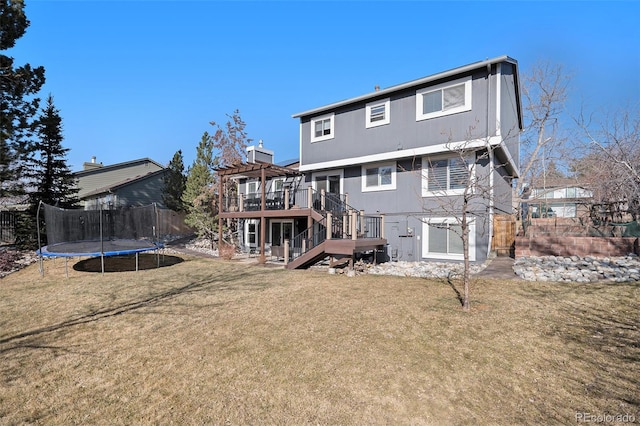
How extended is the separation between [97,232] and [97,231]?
6 centimetres

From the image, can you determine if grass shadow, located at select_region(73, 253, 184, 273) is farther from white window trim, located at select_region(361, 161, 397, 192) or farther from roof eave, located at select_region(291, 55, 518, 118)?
roof eave, located at select_region(291, 55, 518, 118)

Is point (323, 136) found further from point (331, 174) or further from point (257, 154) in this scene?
point (257, 154)

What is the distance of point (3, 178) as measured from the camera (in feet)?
50.5

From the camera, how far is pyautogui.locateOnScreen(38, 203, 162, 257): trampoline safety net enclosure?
39.5ft

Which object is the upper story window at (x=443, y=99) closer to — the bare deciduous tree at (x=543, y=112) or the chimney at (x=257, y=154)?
the chimney at (x=257, y=154)

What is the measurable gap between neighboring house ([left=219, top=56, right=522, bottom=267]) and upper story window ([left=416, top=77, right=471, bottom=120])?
0.04 m

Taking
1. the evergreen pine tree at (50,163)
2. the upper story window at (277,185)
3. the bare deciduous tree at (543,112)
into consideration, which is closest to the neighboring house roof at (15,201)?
the evergreen pine tree at (50,163)

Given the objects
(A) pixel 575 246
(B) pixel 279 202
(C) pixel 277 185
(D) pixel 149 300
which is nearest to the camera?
(D) pixel 149 300

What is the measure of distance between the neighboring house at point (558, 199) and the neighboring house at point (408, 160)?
286 inches

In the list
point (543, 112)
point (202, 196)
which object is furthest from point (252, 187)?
point (543, 112)

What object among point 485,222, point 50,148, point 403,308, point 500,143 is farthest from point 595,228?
point 50,148

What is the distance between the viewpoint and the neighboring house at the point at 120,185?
81.3 feet

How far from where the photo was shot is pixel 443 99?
11758mm

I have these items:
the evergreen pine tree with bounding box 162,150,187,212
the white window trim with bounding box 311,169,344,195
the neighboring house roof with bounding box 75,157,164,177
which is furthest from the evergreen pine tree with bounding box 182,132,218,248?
the neighboring house roof with bounding box 75,157,164,177
